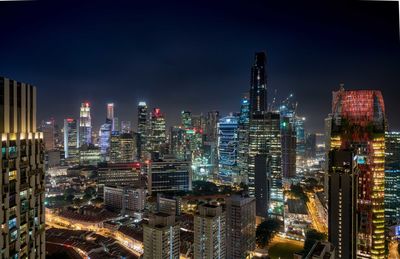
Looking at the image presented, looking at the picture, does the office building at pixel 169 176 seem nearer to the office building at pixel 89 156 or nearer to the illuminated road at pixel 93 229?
the illuminated road at pixel 93 229

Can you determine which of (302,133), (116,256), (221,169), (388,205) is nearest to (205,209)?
(116,256)

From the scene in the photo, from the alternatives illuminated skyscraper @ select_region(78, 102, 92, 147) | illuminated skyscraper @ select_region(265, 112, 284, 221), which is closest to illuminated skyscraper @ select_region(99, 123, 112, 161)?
illuminated skyscraper @ select_region(78, 102, 92, 147)

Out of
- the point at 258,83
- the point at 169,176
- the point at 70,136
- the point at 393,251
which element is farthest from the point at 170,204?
the point at 70,136

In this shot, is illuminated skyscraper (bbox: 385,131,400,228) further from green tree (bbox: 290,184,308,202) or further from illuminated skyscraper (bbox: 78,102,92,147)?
illuminated skyscraper (bbox: 78,102,92,147)

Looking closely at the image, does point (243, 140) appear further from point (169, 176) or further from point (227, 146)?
point (169, 176)

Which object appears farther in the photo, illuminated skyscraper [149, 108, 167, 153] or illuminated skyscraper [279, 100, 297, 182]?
illuminated skyscraper [149, 108, 167, 153]

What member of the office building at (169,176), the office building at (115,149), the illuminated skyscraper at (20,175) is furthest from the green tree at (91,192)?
the illuminated skyscraper at (20,175)
